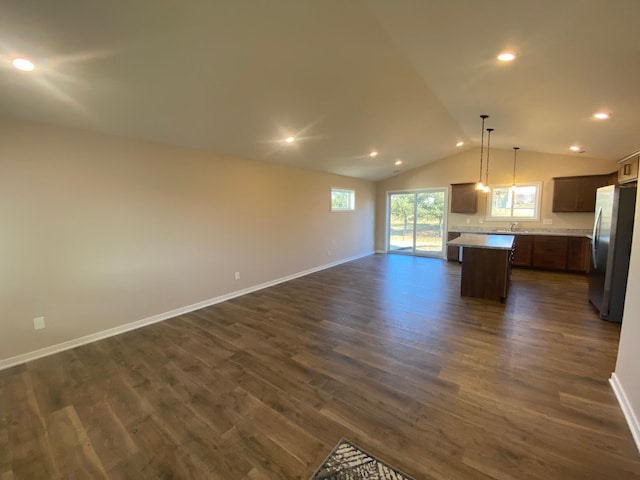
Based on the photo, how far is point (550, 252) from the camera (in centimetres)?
603

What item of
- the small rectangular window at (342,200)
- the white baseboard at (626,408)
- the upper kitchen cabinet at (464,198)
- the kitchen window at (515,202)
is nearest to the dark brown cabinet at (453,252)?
the upper kitchen cabinet at (464,198)

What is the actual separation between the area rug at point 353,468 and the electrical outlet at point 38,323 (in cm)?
318

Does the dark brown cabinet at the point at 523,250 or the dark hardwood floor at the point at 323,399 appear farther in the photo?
the dark brown cabinet at the point at 523,250

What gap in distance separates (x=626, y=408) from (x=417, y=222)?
661cm

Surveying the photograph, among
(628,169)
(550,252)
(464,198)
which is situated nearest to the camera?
(628,169)

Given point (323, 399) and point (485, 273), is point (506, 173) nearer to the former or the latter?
point (485, 273)

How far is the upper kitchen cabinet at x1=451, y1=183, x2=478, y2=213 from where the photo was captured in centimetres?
712

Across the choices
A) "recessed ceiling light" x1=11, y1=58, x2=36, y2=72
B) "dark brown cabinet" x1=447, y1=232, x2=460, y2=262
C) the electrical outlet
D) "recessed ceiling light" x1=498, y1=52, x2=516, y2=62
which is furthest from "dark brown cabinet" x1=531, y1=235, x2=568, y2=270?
the electrical outlet

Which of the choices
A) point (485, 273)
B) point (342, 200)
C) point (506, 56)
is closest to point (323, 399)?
point (506, 56)

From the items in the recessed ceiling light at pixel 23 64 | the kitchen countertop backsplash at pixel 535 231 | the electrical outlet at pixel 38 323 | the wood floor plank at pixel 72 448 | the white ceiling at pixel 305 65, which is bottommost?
the wood floor plank at pixel 72 448

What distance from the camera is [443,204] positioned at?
306 inches

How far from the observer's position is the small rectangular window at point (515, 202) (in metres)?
6.53

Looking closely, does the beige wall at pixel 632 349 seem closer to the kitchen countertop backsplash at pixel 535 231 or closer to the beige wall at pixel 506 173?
the kitchen countertop backsplash at pixel 535 231

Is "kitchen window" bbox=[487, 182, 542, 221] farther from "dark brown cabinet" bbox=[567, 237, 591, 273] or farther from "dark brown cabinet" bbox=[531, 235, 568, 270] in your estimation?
"dark brown cabinet" bbox=[567, 237, 591, 273]
